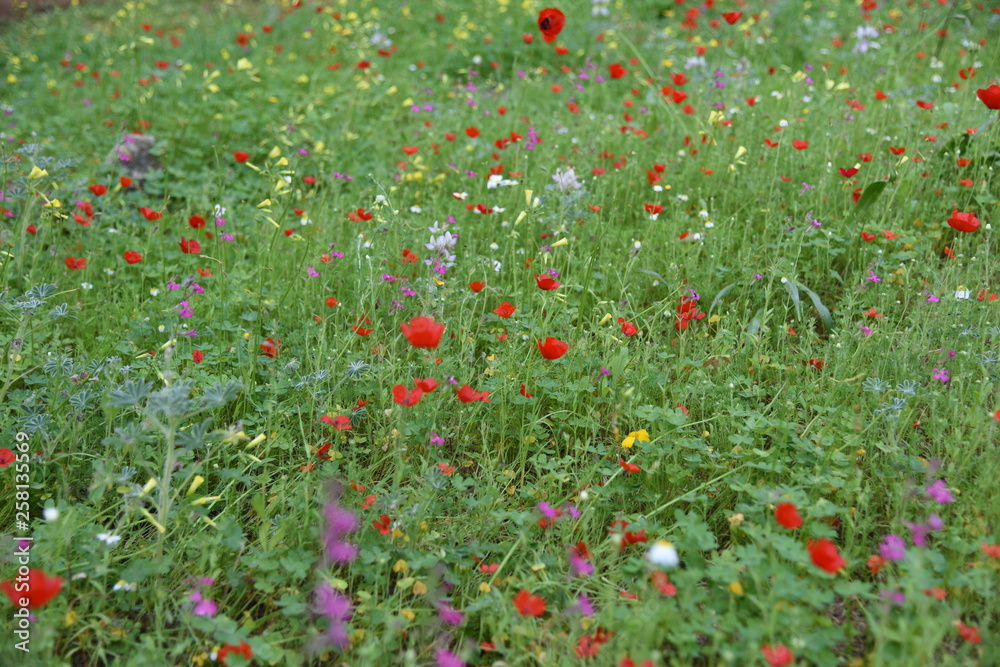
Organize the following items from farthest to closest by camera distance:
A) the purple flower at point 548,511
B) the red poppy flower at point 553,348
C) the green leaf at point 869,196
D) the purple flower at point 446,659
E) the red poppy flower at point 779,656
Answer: the green leaf at point 869,196
the red poppy flower at point 553,348
the purple flower at point 548,511
the purple flower at point 446,659
the red poppy flower at point 779,656

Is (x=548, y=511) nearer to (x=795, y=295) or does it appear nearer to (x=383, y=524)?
(x=383, y=524)

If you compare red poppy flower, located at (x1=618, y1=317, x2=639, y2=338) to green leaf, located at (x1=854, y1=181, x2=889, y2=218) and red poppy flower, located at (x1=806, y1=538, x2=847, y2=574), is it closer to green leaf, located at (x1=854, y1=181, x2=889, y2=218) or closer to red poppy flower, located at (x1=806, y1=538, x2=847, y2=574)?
red poppy flower, located at (x1=806, y1=538, x2=847, y2=574)

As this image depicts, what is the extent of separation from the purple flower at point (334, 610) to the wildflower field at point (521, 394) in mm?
13

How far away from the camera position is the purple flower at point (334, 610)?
5.63ft

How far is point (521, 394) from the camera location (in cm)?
253

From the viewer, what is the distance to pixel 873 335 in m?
2.67

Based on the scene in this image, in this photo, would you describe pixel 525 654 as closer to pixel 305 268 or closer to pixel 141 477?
pixel 141 477

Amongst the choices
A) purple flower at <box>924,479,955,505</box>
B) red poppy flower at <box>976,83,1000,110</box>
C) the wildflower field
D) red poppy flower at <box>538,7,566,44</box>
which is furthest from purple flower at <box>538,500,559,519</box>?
red poppy flower at <box>976,83,1000,110</box>

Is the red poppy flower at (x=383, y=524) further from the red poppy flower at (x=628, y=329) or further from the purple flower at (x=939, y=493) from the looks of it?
the purple flower at (x=939, y=493)

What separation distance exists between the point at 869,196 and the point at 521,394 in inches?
79.5

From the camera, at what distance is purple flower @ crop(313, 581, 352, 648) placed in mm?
1716

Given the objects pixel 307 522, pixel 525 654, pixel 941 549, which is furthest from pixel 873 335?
pixel 307 522

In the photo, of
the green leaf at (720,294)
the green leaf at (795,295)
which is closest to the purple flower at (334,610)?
the green leaf at (720,294)

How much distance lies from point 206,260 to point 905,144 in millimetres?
3805
